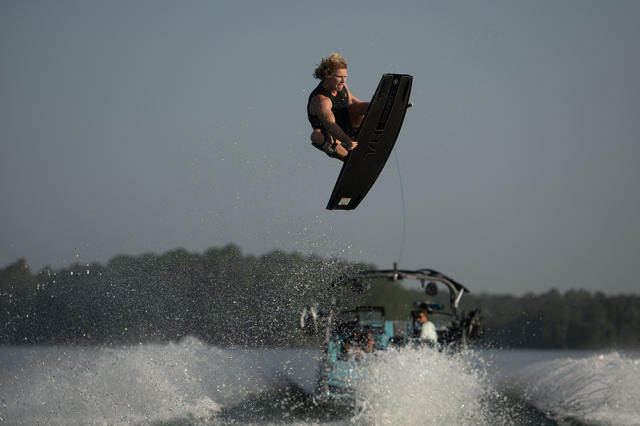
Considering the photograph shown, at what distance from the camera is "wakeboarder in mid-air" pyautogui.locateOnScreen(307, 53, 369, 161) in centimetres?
452

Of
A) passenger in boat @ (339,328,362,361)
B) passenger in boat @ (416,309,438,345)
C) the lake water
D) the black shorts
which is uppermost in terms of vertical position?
the black shorts

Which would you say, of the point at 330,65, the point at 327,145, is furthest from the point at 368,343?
the point at 330,65

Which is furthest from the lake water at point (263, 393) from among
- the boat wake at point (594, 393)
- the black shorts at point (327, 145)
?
the black shorts at point (327, 145)

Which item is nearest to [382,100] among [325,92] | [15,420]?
[325,92]

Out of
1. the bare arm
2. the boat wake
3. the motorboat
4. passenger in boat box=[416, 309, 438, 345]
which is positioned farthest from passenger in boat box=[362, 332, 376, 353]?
the boat wake

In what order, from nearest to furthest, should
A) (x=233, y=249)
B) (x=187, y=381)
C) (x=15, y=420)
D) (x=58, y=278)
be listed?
(x=15, y=420)
(x=187, y=381)
(x=58, y=278)
(x=233, y=249)

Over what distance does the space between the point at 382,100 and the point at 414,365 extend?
4.42 m

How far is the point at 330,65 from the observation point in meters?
4.55

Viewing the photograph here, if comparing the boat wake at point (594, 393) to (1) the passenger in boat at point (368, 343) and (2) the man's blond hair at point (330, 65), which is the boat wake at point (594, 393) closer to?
(1) the passenger in boat at point (368, 343)

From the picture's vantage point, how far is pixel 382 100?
477 cm

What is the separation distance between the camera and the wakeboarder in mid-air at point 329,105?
452cm

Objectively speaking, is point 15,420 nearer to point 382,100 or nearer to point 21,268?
point 382,100

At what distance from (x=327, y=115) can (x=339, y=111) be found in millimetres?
322

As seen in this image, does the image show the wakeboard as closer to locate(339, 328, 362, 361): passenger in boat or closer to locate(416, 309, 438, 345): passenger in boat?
locate(339, 328, 362, 361): passenger in boat
